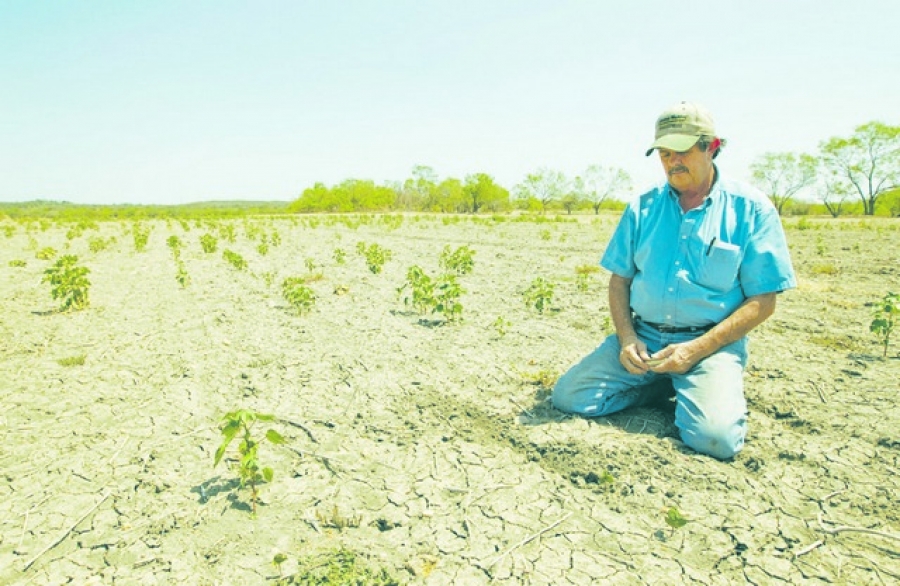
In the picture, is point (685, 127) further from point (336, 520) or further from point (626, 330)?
point (336, 520)

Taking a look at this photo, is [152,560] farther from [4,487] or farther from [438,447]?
[438,447]

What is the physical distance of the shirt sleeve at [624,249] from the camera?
302cm

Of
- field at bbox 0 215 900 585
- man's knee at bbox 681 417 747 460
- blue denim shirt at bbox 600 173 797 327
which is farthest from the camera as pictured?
blue denim shirt at bbox 600 173 797 327

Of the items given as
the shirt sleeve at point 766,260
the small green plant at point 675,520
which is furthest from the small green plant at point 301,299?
the small green plant at point 675,520

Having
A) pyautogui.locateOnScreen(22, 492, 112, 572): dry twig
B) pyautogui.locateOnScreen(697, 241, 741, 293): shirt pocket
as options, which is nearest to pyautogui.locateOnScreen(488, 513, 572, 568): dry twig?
pyautogui.locateOnScreen(697, 241, 741, 293): shirt pocket

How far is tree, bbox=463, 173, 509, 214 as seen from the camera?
65.1m

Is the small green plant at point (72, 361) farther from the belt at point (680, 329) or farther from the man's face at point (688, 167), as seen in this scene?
the man's face at point (688, 167)

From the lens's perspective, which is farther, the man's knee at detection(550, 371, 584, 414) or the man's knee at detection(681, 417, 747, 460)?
the man's knee at detection(550, 371, 584, 414)

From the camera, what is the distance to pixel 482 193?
6556 centimetres

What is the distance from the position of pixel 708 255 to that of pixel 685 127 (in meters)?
0.68

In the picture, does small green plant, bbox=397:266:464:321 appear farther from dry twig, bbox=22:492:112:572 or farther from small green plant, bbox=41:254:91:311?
small green plant, bbox=41:254:91:311

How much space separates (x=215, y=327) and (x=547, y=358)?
11.6 feet

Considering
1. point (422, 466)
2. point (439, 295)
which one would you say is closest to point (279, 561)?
point (422, 466)

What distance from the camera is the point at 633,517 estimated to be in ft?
7.18
